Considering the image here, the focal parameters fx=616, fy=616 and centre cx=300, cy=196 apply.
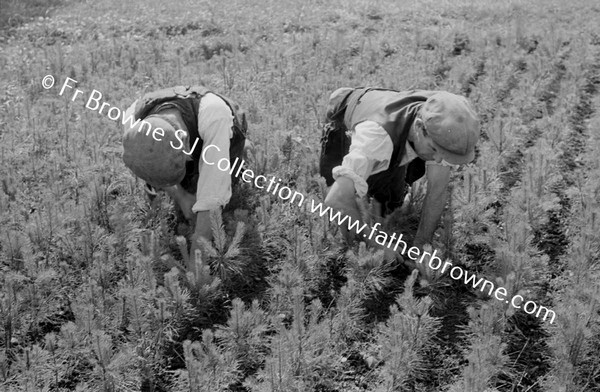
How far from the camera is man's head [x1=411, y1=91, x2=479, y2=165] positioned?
10.2 ft

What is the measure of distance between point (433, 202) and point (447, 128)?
628 mm

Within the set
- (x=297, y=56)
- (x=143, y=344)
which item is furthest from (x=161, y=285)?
(x=297, y=56)

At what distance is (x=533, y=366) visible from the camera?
3.03m

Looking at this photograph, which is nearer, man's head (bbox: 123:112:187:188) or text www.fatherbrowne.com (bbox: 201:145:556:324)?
man's head (bbox: 123:112:187:188)

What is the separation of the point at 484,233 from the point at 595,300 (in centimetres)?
104

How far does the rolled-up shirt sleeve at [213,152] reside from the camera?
10.9 ft

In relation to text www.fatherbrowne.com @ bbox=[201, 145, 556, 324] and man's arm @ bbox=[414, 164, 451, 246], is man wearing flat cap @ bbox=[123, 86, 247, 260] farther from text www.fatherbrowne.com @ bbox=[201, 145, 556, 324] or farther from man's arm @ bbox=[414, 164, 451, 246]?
man's arm @ bbox=[414, 164, 451, 246]

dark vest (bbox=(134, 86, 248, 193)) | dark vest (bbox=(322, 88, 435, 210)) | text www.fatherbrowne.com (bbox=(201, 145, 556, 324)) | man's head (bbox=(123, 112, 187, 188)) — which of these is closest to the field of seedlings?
text www.fatherbrowne.com (bbox=(201, 145, 556, 324))

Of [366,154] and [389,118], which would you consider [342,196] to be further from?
[389,118]

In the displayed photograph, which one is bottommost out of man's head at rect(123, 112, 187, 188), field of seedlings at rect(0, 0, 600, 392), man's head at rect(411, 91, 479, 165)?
field of seedlings at rect(0, 0, 600, 392)

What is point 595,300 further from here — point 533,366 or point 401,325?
point 401,325

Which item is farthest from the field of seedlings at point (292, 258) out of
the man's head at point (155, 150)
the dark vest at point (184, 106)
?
the dark vest at point (184, 106)

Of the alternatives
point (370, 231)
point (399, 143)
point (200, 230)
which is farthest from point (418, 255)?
point (200, 230)

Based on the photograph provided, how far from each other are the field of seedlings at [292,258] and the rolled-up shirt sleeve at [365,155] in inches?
18.1
